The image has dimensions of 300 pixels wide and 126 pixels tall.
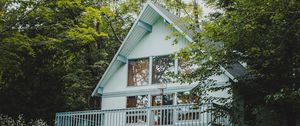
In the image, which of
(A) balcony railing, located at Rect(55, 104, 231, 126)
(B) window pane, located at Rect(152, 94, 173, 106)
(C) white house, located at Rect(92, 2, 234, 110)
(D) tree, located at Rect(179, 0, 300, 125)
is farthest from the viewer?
(C) white house, located at Rect(92, 2, 234, 110)

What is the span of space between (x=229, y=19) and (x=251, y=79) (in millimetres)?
2450

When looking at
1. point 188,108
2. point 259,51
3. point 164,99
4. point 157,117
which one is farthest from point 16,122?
point 259,51

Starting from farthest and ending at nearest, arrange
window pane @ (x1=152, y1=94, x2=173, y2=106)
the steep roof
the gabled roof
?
1. the gabled roof
2. the steep roof
3. window pane @ (x1=152, y1=94, x2=173, y2=106)

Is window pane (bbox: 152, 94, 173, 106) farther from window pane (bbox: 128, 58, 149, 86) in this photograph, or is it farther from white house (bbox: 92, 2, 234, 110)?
window pane (bbox: 128, 58, 149, 86)

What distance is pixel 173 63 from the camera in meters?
20.4

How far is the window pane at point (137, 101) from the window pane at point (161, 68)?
876mm

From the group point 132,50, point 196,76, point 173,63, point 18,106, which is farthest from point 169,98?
point 18,106

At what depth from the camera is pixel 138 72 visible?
21.3 m

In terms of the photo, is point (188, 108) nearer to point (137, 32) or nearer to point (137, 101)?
point (137, 101)

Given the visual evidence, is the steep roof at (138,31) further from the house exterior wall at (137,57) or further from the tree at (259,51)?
the tree at (259,51)

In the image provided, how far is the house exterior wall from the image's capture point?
20.4 m

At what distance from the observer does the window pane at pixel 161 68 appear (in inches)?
802

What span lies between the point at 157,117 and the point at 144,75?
3.13 meters

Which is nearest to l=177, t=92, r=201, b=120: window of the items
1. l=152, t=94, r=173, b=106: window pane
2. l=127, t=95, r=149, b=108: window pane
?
l=152, t=94, r=173, b=106: window pane
